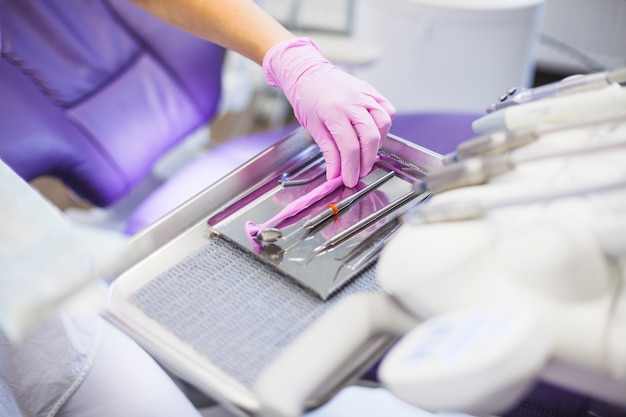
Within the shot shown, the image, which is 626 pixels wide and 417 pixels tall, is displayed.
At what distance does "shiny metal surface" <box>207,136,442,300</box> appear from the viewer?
61 cm

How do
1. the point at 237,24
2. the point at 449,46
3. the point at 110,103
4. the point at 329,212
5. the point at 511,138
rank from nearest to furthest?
the point at 511,138 → the point at 329,212 → the point at 237,24 → the point at 110,103 → the point at 449,46

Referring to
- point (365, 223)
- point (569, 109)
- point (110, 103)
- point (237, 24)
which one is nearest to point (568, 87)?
point (569, 109)

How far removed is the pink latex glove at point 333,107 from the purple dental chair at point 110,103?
38 centimetres

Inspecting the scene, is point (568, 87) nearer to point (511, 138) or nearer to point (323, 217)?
point (511, 138)

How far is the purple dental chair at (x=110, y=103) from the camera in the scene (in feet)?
3.59

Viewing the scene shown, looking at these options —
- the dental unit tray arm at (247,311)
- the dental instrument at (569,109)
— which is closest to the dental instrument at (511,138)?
the dental instrument at (569,109)

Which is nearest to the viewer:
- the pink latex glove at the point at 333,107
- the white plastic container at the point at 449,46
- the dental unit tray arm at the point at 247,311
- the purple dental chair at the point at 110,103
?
the dental unit tray arm at the point at 247,311

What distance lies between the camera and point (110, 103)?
4.10 feet

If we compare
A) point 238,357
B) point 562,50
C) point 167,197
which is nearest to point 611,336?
point 238,357

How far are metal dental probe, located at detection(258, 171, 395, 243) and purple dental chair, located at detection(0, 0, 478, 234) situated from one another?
44 cm

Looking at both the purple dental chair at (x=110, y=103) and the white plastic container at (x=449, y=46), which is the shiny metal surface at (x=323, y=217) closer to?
the purple dental chair at (x=110, y=103)

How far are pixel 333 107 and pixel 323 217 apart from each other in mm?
171

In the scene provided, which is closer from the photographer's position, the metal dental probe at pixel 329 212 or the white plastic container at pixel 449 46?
the metal dental probe at pixel 329 212

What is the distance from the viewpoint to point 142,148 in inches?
50.9
